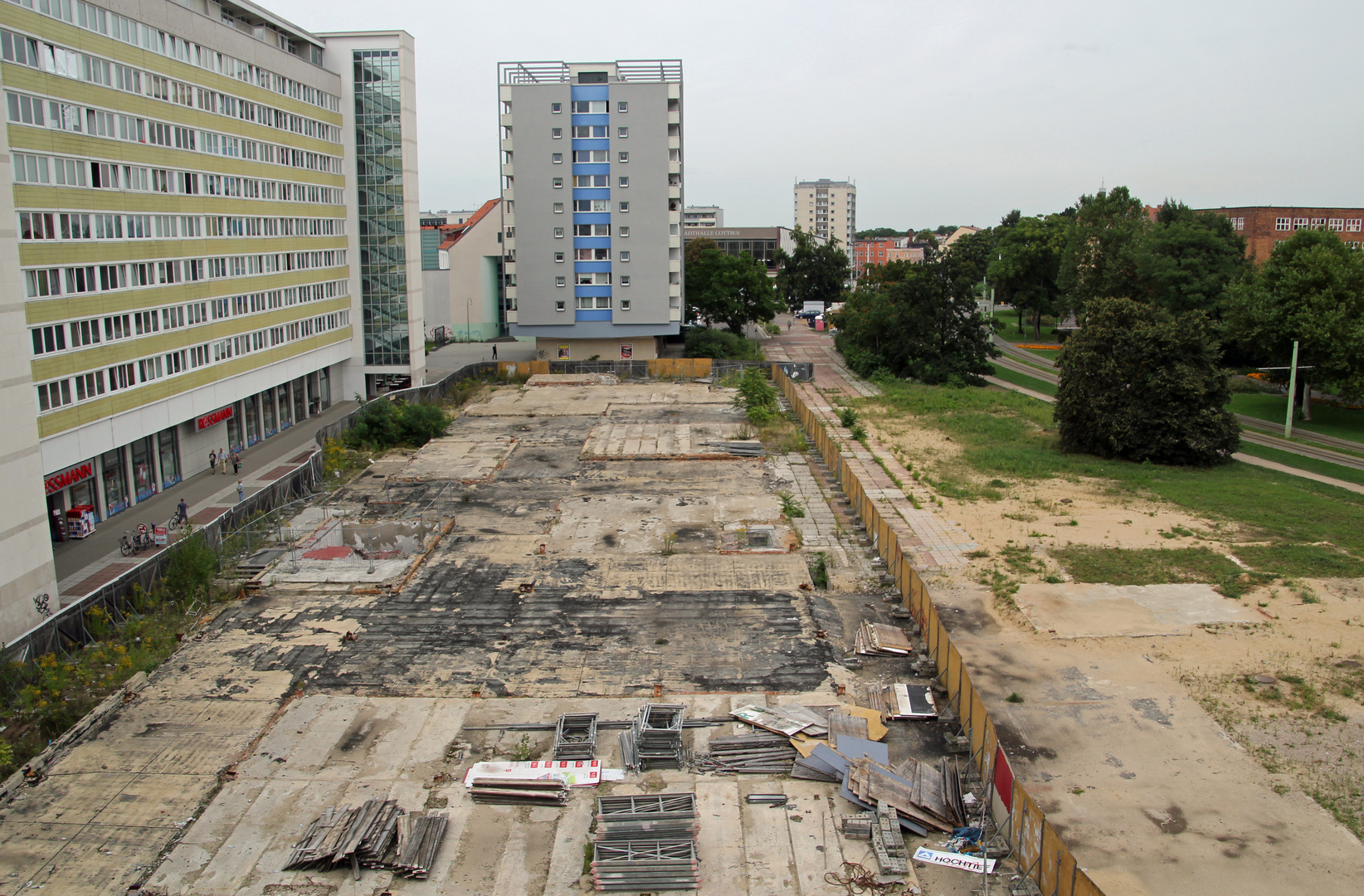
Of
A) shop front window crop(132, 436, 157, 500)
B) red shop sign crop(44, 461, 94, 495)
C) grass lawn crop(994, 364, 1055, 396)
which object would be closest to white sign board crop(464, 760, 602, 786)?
red shop sign crop(44, 461, 94, 495)

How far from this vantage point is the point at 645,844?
15.2 m

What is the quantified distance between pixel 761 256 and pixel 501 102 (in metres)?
97.8

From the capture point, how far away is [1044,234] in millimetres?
94250

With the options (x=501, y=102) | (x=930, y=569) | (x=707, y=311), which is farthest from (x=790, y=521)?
(x=707, y=311)

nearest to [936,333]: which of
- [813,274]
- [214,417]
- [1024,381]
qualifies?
[1024,381]

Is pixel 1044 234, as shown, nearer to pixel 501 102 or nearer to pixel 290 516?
pixel 501 102

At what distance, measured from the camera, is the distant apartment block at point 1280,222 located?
8850cm

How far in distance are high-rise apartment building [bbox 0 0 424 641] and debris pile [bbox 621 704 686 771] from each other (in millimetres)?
15731

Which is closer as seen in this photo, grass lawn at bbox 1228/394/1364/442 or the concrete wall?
the concrete wall

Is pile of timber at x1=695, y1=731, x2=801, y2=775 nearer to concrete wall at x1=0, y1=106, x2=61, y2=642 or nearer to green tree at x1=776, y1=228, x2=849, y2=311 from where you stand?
concrete wall at x1=0, y1=106, x2=61, y2=642

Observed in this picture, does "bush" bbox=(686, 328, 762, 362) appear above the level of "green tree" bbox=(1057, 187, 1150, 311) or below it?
below

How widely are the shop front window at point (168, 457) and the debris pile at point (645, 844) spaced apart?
29.2m

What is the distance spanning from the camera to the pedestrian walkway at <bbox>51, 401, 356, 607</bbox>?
28953 millimetres

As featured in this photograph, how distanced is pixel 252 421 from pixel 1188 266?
5961cm
